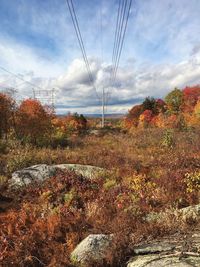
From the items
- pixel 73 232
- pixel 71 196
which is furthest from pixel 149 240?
pixel 71 196

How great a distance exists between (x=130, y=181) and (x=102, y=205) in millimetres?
2551

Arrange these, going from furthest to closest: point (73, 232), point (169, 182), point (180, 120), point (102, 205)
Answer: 1. point (180, 120)
2. point (169, 182)
3. point (102, 205)
4. point (73, 232)

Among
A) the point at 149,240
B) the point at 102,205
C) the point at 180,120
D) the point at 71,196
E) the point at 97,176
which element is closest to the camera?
the point at 149,240

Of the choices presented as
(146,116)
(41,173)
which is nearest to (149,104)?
(146,116)

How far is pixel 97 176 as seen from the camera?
1136 cm

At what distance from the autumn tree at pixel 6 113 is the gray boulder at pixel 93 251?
1920cm

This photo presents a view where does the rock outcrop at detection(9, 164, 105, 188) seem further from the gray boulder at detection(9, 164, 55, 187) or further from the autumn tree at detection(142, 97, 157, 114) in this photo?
the autumn tree at detection(142, 97, 157, 114)

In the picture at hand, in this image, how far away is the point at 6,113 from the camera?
23453 millimetres

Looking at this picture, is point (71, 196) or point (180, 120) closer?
point (71, 196)

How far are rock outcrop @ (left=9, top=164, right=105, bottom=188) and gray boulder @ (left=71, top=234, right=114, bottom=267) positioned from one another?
5.18 m

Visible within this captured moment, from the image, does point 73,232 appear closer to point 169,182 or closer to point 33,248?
point 33,248

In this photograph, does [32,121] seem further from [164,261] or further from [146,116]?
[146,116]

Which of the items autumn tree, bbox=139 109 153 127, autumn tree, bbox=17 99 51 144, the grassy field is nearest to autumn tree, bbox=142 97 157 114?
autumn tree, bbox=139 109 153 127

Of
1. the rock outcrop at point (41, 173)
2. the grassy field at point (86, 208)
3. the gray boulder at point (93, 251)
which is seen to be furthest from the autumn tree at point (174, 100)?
the gray boulder at point (93, 251)
